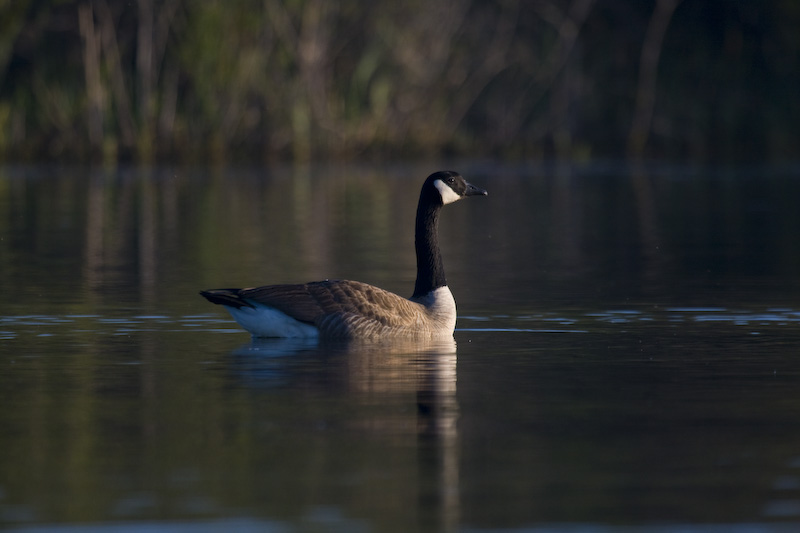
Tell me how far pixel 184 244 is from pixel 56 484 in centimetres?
1464

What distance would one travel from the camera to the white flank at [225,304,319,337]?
1195 centimetres

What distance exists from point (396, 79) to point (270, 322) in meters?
35.1

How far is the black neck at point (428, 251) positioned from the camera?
12.9 m

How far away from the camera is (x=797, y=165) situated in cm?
4553

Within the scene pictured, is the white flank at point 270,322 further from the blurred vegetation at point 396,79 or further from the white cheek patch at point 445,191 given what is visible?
the blurred vegetation at point 396,79

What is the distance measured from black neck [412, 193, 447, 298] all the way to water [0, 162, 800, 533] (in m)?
0.60

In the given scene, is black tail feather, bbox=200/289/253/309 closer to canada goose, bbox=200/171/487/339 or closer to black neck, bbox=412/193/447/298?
canada goose, bbox=200/171/487/339

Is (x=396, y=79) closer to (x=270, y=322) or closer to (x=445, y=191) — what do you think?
(x=445, y=191)

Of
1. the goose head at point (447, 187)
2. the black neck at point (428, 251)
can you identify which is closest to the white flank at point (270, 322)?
the black neck at point (428, 251)

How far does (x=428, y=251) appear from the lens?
13.2 m

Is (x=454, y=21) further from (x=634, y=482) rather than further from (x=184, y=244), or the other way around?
(x=634, y=482)

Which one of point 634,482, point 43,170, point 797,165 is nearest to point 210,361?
point 634,482

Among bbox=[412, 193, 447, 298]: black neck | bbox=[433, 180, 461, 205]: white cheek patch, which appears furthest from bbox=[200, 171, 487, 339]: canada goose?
bbox=[433, 180, 461, 205]: white cheek patch

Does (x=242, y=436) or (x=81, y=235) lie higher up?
(x=81, y=235)
